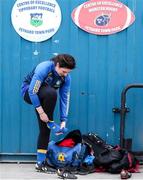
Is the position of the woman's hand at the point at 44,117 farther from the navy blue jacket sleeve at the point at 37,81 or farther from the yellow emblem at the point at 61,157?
the yellow emblem at the point at 61,157

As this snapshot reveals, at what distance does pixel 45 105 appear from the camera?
662 cm

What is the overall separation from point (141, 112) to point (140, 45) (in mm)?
799

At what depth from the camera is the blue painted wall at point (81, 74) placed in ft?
23.4

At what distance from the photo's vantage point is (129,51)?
7164 mm

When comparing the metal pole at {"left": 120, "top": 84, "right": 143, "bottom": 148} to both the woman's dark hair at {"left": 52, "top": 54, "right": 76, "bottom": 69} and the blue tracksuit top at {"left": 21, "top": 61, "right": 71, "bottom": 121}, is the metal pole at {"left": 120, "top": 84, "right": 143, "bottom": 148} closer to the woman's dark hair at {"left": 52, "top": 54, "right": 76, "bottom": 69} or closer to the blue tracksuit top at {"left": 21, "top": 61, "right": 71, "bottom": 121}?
the blue tracksuit top at {"left": 21, "top": 61, "right": 71, "bottom": 121}

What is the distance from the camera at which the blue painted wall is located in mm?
7141

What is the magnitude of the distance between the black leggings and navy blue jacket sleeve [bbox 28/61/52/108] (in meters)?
0.08

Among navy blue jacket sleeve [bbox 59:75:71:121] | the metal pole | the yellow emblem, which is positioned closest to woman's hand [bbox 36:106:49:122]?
navy blue jacket sleeve [bbox 59:75:71:121]

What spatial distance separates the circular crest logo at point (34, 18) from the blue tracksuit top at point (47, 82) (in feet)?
1.83

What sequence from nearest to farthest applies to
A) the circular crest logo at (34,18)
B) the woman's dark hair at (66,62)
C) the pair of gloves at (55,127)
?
the woman's dark hair at (66,62) → the pair of gloves at (55,127) → the circular crest logo at (34,18)

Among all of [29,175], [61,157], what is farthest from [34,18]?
[29,175]

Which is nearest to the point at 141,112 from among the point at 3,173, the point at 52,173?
the point at 52,173

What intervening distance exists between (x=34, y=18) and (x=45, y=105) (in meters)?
1.13

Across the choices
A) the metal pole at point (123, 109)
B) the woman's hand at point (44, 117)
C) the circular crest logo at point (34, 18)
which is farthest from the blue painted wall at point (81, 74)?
the woman's hand at point (44, 117)
